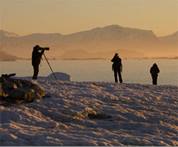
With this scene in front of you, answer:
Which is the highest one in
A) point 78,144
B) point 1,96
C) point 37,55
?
point 37,55

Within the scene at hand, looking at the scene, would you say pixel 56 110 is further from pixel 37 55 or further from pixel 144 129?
pixel 37 55

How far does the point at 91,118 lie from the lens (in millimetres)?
A: 21625

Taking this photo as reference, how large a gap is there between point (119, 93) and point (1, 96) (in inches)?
319

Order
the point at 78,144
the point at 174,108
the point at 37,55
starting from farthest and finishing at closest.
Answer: the point at 37,55 < the point at 174,108 < the point at 78,144

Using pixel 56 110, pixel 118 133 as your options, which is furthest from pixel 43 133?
pixel 56 110

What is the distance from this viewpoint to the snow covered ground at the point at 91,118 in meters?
17.1

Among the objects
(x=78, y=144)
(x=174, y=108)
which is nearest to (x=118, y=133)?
(x=78, y=144)

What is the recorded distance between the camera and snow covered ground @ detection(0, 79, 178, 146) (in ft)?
56.2

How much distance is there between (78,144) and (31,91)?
6927mm

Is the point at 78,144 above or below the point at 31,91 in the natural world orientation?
below

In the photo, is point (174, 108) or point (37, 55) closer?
point (174, 108)

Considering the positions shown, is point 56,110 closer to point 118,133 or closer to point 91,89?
point 118,133

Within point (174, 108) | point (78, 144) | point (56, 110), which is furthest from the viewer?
point (174, 108)

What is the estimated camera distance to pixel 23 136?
16.7 m
